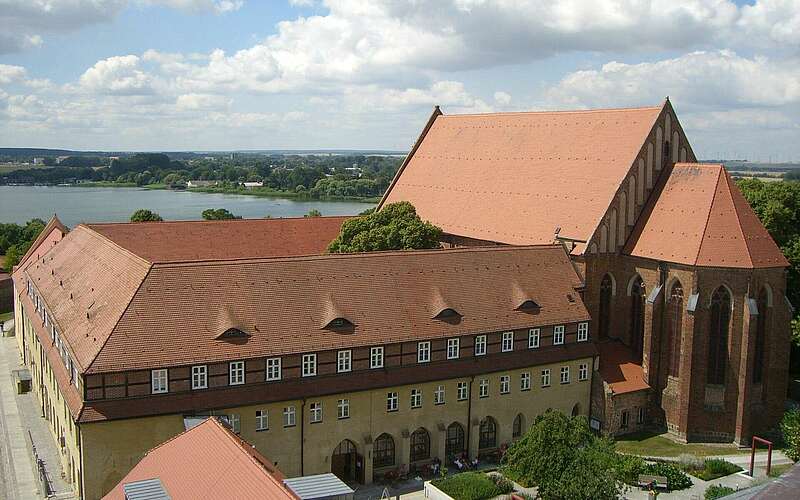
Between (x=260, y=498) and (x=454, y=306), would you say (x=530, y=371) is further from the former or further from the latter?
(x=260, y=498)

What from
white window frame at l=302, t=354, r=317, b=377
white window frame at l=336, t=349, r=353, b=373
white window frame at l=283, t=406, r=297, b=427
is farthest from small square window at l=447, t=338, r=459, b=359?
white window frame at l=283, t=406, r=297, b=427

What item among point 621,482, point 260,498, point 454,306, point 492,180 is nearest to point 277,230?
point 492,180

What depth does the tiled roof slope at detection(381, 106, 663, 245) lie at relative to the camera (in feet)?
142

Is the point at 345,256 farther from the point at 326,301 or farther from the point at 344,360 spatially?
the point at 344,360

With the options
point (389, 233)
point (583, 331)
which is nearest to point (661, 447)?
point (583, 331)

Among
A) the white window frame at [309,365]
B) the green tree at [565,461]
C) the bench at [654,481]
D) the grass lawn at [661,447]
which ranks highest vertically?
the white window frame at [309,365]

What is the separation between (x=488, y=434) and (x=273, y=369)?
37.0ft

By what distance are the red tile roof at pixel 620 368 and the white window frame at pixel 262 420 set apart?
17639mm

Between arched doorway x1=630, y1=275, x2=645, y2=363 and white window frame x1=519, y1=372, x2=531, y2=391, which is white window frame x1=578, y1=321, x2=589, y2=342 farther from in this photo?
arched doorway x1=630, y1=275, x2=645, y2=363

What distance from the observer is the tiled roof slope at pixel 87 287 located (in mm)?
30562

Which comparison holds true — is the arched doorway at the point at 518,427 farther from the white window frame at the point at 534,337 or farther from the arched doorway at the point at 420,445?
the arched doorway at the point at 420,445

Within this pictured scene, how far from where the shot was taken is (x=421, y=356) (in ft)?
113

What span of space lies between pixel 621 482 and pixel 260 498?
18364 millimetres

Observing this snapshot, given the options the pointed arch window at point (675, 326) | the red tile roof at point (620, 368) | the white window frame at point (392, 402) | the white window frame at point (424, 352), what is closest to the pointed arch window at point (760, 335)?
the pointed arch window at point (675, 326)
